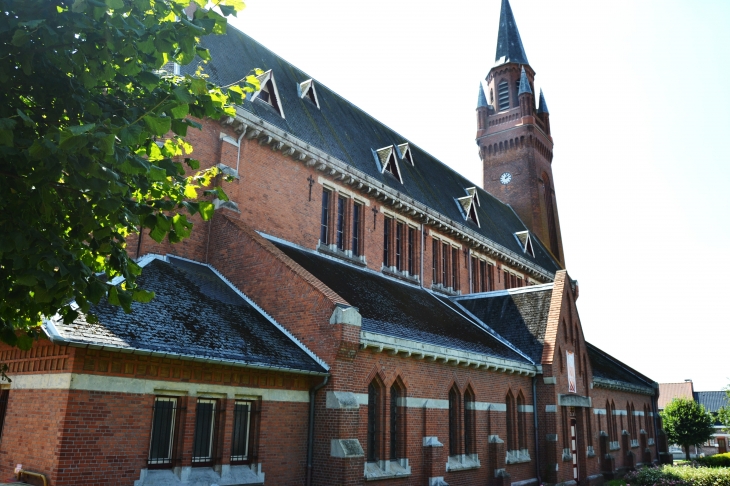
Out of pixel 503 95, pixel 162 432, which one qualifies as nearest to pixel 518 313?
pixel 162 432

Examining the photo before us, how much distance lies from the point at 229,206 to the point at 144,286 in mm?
4972

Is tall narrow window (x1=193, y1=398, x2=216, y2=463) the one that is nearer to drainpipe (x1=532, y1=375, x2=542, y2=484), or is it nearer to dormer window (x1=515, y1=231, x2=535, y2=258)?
drainpipe (x1=532, y1=375, x2=542, y2=484)

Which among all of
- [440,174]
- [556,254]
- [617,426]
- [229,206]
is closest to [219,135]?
[229,206]

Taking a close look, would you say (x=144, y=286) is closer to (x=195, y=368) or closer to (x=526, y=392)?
(x=195, y=368)

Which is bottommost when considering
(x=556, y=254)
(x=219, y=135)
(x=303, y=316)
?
(x=303, y=316)

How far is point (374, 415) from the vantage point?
15891mm

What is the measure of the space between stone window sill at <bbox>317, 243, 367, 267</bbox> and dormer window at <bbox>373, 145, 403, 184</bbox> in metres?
5.00

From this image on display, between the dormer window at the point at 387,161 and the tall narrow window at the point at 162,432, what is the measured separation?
52.7ft

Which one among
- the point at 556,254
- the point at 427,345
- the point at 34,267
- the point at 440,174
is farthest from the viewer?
the point at 556,254

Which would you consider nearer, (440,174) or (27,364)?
(27,364)

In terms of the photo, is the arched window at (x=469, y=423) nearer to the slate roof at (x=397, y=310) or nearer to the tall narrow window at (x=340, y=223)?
the slate roof at (x=397, y=310)

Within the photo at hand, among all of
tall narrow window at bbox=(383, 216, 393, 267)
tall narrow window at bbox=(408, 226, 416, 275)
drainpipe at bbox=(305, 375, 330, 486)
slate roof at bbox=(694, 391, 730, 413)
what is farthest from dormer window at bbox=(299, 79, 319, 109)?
slate roof at bbox=(694, 391, 730, 413)

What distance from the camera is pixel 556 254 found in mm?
45656

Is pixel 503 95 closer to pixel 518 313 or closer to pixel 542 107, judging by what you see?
pixel 542 107
